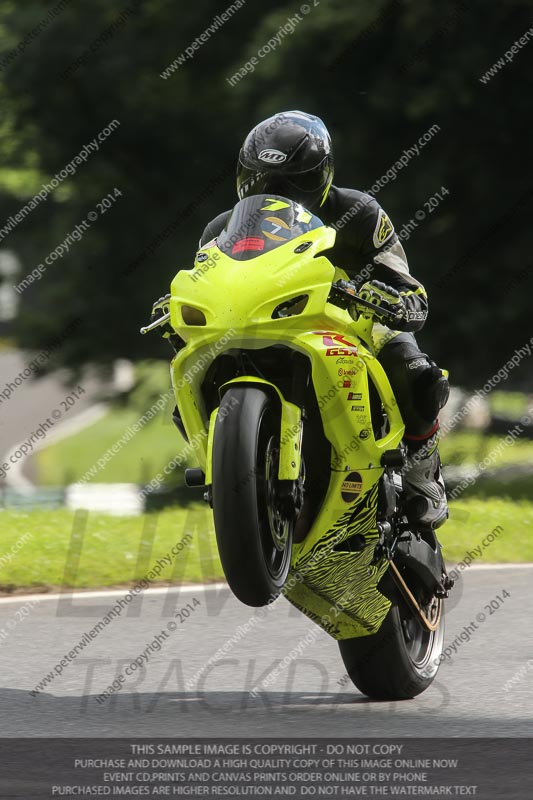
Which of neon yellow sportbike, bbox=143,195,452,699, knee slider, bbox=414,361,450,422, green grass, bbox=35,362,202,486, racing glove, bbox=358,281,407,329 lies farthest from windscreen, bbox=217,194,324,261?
green grass, bbox=35,362,202,486

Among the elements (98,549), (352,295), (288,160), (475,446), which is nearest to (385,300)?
(352,295)

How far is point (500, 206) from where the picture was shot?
17.0m

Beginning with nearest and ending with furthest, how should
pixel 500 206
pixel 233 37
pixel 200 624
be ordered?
1. pixel 200 624
2. pixel 500 206
3. pixel 233 37

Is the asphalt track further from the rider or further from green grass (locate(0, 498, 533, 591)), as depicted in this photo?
the rider

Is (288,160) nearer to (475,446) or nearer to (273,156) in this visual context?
(273,156)

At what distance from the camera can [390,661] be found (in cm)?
599

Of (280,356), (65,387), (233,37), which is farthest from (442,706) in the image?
(65,387)

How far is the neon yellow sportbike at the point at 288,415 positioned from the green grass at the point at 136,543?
3425 mm

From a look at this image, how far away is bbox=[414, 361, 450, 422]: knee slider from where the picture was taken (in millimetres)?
5738

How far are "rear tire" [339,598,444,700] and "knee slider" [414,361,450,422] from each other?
0.80m

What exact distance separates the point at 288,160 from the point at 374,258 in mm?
590

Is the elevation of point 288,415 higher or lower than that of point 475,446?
higher
